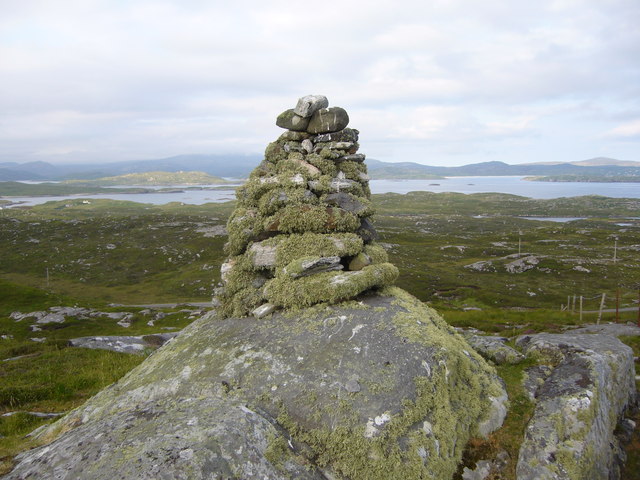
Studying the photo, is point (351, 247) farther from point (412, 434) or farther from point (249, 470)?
point (249, 470)

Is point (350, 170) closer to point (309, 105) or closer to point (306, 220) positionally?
point (309, 105)

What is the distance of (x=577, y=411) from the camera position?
1231 cm

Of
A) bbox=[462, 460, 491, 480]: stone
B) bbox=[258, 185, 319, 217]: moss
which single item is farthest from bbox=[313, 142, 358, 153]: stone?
bbox=[462, 460, 491, 480]: stone

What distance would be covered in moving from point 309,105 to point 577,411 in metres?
16.7

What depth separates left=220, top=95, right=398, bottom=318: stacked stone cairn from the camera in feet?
48.3

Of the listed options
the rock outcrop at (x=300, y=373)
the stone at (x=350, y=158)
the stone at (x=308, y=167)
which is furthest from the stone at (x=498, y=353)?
the stone at (x=308, y=167)

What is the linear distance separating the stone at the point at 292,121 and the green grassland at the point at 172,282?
14917 millimetres

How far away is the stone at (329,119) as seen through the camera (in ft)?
59.8

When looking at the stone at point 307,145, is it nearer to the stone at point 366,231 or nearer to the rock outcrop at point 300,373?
the rock outcrop at point 300,373

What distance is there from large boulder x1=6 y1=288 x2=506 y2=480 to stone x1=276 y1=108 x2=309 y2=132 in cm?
952

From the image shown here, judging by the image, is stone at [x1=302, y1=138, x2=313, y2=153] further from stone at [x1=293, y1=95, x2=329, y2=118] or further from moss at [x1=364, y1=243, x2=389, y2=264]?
moss at [x1=364, y1=243, x2=389, y2=264]

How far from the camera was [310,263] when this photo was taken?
14750 millimetres

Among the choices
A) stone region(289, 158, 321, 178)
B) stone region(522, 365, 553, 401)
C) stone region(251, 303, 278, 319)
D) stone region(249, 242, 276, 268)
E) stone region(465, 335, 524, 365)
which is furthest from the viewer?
stone region(289, 158, 321, 178)

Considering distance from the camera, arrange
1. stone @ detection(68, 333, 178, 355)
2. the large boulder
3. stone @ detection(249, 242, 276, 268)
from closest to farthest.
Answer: the large boulder → stone @ detection(249, 242, 276, 268) → stone @ detection(68, 333, 178, 355)
